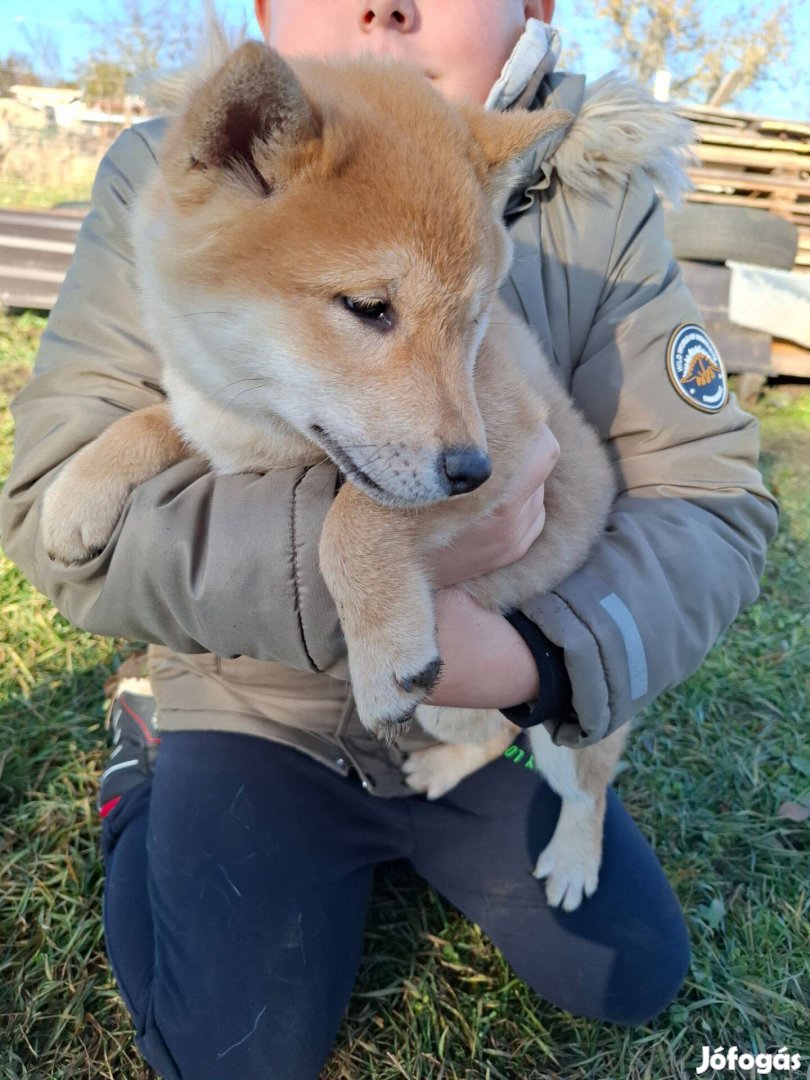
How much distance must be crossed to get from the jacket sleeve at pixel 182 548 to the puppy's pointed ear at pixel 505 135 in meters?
0.72

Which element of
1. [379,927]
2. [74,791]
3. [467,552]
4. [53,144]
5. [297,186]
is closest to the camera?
[297,186]

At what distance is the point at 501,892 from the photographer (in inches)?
88.7

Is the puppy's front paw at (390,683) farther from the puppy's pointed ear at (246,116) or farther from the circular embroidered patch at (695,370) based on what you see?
the circular embroidered patch at (695,370)

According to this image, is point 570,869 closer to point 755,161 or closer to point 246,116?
point 246,116

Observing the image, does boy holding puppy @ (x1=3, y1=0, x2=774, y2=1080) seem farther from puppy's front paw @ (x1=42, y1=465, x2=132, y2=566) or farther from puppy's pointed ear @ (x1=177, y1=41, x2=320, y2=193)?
puppy's pointed ear @ (x1=177, y1=41, x2=320, y2=193)

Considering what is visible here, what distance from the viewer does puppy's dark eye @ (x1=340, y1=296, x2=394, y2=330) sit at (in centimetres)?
147

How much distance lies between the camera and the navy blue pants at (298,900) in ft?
6.26

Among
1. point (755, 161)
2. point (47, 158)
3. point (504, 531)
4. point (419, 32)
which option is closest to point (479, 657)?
point (504, 531)

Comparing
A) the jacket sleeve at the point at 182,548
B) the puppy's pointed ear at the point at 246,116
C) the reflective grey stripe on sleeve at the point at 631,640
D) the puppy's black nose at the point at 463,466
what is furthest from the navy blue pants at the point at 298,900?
the puppy's pointed ear at the point at 246,116

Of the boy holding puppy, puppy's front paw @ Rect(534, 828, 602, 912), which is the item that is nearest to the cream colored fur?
the boy holding puppy

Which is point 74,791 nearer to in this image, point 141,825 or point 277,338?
point 141,825

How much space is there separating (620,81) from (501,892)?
2.35 m

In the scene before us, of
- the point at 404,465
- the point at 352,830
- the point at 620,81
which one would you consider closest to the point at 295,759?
the point at 352,830

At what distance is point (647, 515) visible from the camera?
6.77 feet
